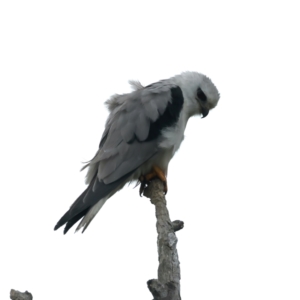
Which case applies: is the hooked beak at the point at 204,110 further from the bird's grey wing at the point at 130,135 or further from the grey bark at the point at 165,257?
the grey bark at the point at 165,257

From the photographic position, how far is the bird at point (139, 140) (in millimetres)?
5879

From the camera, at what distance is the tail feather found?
5.19 meters

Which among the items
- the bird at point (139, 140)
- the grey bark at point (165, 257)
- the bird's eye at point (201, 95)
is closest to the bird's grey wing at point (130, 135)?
the bird at point (139, 140)

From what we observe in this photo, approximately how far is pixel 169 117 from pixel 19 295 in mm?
3043

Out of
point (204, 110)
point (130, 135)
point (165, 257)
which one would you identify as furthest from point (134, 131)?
point (165, 257)

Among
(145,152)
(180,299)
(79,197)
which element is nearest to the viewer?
(180,299)

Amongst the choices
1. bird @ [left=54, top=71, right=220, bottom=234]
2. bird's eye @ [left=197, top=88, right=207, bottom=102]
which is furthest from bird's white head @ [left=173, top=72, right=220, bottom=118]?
bird @ [left=54, top=71, right=220, bottom=234]

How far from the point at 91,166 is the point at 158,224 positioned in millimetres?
1769

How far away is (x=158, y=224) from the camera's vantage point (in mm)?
4480

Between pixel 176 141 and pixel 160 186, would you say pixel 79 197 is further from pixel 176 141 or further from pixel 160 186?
pixel 176 141

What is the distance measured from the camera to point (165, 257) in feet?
13.6

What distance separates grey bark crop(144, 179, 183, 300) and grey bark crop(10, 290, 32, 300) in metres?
0.66

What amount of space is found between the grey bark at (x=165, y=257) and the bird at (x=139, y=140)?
2.98 ft

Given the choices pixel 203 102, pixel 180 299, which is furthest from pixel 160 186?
pixel 180 299
